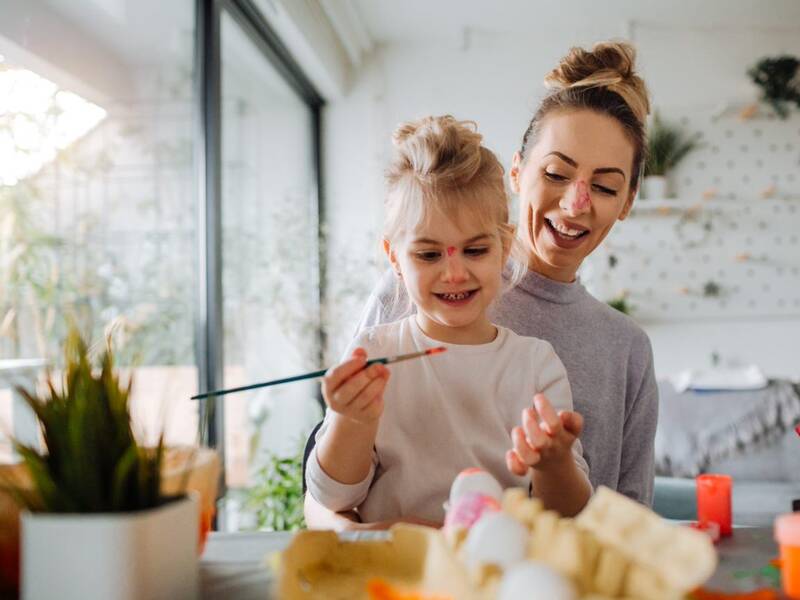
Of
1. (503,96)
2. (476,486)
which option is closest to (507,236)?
(476,486)

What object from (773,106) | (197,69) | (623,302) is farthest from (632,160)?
(773,106)

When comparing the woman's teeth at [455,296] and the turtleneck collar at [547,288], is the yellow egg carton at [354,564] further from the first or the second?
the turtleneck collar at [547,288]

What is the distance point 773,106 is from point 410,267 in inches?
171

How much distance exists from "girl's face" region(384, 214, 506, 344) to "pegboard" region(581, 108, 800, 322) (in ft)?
12.1

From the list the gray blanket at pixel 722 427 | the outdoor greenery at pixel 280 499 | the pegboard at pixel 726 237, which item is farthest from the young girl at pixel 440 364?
the pegboard at pixel 726 237

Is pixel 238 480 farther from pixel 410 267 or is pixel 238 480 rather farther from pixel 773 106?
pixel 773 106

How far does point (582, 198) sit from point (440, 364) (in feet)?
1.63

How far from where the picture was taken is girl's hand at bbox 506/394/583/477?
0.85m

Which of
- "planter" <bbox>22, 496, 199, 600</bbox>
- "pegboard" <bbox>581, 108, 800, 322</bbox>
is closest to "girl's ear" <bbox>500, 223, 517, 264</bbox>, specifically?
"planter" <bbox>22, 496, 199, 600</bbox>

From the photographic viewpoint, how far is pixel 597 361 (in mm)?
1484

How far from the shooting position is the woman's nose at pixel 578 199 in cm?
146

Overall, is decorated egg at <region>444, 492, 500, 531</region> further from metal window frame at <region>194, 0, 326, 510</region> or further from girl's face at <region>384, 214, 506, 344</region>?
metal window frame at <region>194, 0, 326, 510</region>

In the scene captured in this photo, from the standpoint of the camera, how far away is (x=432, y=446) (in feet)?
3.69

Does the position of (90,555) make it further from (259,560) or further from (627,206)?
(627,206)
